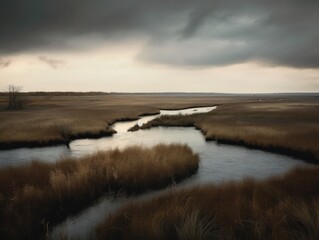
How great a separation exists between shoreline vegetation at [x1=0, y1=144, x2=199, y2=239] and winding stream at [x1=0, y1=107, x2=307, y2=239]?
0.60 metres

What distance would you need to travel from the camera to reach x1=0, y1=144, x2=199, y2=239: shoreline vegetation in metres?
9.05

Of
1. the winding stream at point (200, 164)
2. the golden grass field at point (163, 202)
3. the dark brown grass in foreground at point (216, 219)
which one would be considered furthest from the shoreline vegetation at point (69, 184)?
the dark brown grass in foreground at point (216, 219)

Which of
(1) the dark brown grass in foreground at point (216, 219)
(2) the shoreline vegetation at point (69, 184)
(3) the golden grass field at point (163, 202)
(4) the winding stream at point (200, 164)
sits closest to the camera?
(1) the dark brown grass in foreground at point (216, 219)

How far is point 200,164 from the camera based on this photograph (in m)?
18.7

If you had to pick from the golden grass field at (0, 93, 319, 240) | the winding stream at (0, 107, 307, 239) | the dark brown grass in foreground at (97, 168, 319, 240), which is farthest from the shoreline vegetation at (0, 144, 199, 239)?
the dark brown grass in foreground at (97, 168, 319, 240)

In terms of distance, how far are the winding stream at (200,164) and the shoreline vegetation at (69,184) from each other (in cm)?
60

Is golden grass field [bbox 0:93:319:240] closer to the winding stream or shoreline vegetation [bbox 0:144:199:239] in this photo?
shoreline vegetation [bbox 0:144:199:239]

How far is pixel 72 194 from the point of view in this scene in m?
11.4

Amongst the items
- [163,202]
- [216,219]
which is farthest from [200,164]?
[216,219]

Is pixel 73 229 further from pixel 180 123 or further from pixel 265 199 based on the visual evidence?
pixel 180 123

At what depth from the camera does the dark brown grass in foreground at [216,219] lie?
738 centimetres

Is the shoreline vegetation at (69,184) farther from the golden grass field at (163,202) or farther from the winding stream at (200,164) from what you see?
the winding stream at (200,164)

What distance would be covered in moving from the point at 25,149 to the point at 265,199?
816 inches

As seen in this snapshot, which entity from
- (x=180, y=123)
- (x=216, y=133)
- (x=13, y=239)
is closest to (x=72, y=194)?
(x=13, y=239)
